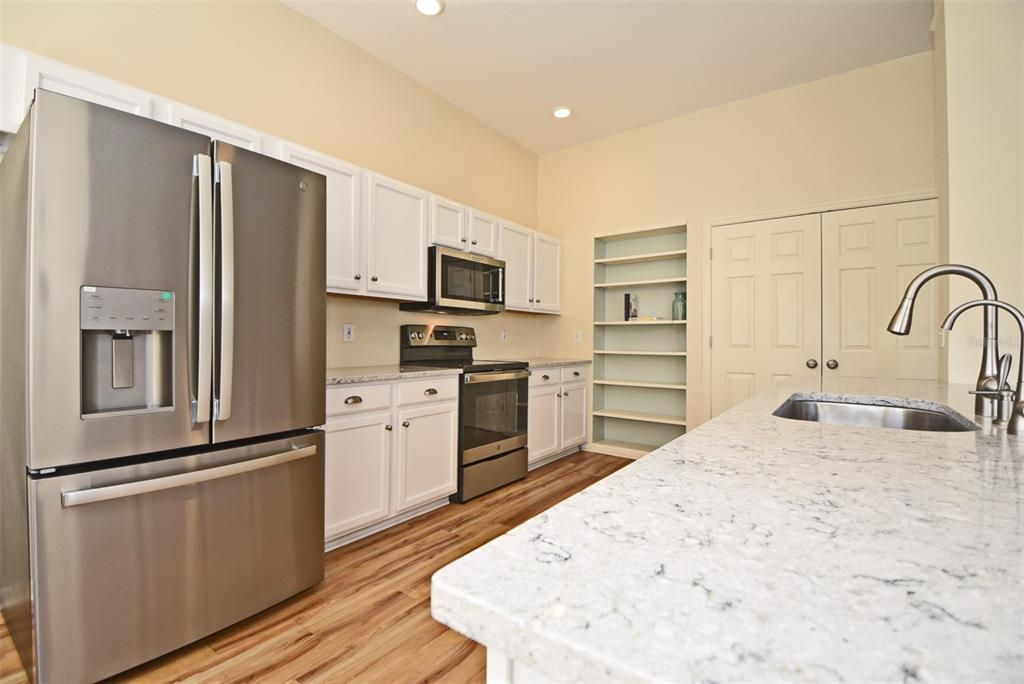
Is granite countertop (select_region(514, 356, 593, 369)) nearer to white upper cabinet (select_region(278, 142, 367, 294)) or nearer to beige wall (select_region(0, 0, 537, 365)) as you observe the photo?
beige wall (select_region(0, 0, 537, 365))

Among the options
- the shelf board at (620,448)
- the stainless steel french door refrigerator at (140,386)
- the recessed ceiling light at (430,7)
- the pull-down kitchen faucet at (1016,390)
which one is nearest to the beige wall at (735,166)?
the shelf board at (620,448)

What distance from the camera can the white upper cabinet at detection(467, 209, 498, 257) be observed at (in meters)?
3.58

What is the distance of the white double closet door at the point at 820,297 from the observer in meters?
3.18

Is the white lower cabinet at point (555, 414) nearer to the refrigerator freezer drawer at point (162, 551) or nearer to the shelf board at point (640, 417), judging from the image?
the shelf board at point (640, 417)

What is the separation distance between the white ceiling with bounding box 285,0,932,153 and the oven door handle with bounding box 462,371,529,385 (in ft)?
7.00

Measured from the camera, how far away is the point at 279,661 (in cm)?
160

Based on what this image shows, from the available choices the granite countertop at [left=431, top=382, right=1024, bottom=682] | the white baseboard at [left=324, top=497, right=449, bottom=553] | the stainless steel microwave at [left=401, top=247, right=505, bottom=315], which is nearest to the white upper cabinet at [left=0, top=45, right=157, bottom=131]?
the stainless steel microwave at [left=401, top=247, right=505, bottom=315]

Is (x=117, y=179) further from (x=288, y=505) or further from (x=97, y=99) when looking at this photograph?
(x=288, y=505)

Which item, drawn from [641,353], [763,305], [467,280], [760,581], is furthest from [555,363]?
[760,581]

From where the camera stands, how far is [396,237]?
9.85 ft

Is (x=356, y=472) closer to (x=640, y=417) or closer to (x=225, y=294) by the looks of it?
(x=225, y=294)

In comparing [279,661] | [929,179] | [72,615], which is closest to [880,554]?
[279,661]

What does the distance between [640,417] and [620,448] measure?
38 centimetres

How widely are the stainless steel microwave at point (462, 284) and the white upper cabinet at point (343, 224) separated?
54 cm
